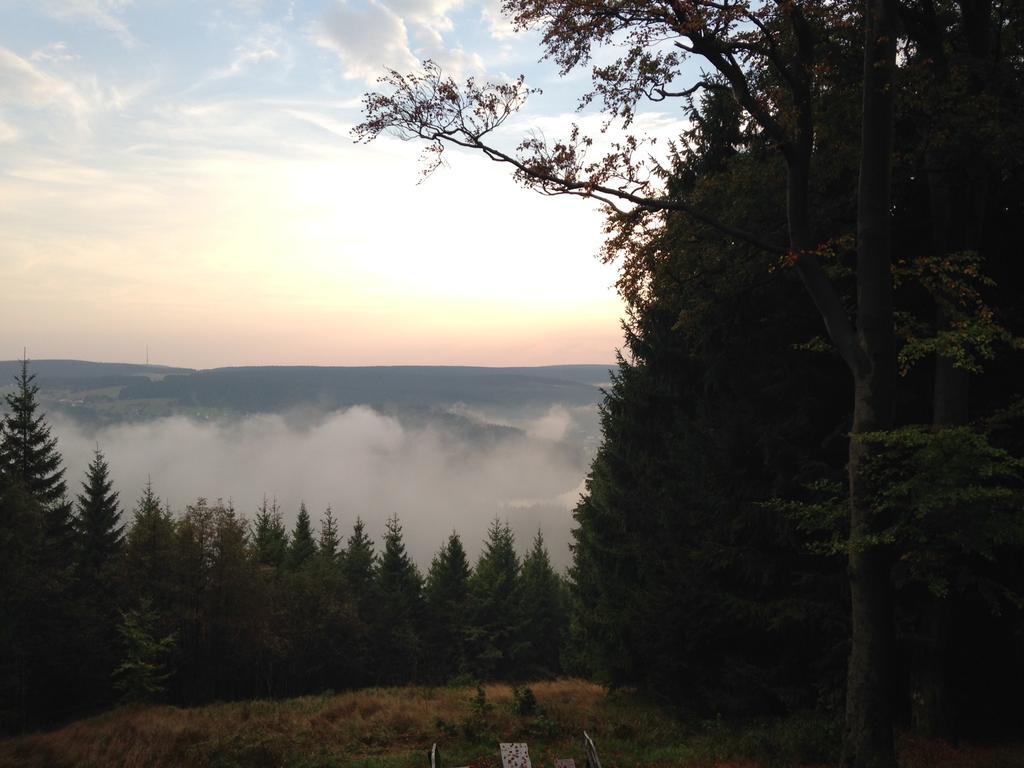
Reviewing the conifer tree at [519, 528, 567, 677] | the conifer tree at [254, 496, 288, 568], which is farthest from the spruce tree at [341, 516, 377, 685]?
the conifer tree at [519, 528, 567, 677]

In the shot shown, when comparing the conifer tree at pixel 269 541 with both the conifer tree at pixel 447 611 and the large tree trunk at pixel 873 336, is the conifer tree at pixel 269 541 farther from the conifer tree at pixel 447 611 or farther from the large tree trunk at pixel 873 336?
the large tree trunk at pixel 873 336

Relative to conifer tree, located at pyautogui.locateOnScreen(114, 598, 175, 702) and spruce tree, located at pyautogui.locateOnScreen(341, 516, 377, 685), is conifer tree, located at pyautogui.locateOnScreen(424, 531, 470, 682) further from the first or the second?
conifer tree, located at pyautogui.locateOnScreen(114, 598, 175, 702)

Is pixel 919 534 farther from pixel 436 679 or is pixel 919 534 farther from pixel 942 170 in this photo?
pixel 436 679

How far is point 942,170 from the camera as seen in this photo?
412 inches

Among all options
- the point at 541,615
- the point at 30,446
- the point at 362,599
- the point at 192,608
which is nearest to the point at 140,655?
the point at 192,608

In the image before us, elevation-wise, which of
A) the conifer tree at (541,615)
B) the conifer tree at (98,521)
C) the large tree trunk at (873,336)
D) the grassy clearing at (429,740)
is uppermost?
the large tree trunk at (873,336)

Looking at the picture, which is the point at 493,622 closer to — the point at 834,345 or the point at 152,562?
the point at 152,562

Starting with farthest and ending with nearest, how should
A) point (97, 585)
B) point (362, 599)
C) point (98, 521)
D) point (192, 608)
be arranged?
point (362, 599), point (98, 521), point (97, 585), point (192, 608)

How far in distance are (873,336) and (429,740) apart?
417 inches

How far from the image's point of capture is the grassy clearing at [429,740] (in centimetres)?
1072

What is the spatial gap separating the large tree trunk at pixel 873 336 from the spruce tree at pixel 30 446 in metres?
43.1

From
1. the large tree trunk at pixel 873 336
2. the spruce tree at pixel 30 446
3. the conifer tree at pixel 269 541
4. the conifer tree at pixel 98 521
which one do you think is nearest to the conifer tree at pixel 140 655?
A: the conifer tree at pixel 98 521

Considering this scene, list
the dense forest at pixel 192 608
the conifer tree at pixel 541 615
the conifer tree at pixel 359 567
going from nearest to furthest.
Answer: the dense forest at pixel 192 608 < the conifer tree at pixel 359 567 < the conifer tree at pixel 541 615

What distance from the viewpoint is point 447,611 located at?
61562mm
